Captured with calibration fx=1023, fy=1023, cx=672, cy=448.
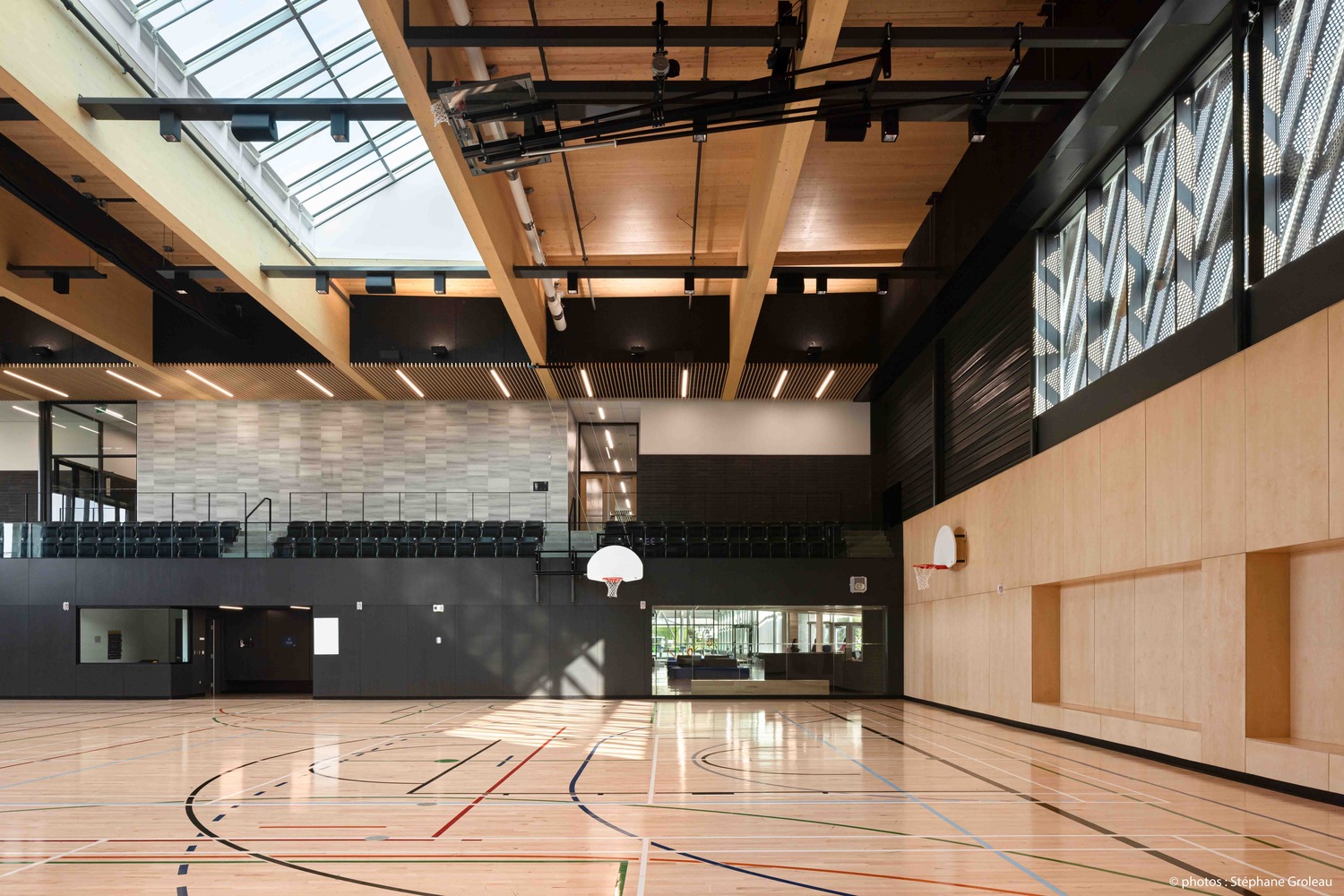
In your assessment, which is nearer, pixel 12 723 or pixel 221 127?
pixel 221 127

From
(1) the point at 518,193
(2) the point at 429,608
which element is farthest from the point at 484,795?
(2) the point at 429,608

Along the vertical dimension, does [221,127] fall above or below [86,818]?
above

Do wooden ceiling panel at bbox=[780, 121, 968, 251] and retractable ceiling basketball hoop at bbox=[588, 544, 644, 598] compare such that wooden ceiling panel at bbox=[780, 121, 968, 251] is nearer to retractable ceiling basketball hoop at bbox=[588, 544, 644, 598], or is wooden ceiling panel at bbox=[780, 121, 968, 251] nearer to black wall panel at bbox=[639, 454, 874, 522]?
retractable ceiling basketball hoop at bbox=[588, 544, 644, 598]

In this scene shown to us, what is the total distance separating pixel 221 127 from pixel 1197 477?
42.5 ft

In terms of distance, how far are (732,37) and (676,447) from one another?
1530 cm

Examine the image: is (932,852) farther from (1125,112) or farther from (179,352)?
(179,352)

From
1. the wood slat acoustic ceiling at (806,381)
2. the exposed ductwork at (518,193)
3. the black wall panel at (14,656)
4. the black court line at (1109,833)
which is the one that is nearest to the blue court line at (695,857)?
the black court line at (1109,833)

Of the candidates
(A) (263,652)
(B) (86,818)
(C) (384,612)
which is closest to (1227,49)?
(B) (86,818)

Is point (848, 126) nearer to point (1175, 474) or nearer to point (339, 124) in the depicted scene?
point (1175, 474)

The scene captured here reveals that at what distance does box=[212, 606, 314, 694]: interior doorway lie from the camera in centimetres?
2467

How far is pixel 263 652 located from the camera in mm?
24938

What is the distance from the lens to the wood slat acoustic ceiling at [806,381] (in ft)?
68.8

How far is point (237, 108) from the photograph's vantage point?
11.0 meters

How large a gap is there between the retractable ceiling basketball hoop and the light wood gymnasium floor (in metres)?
5.80
